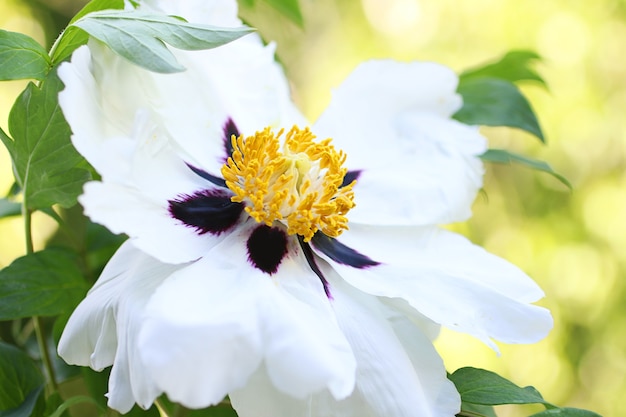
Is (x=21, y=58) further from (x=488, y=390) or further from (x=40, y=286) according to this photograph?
(x=488, y=390)

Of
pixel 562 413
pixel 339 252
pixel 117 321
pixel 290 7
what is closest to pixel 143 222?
pixel 117 321

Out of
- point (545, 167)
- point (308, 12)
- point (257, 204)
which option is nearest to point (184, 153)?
point (257, 204)

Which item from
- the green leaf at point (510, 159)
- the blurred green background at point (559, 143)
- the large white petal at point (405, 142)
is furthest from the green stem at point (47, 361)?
the blurred green background at point (559, 143)

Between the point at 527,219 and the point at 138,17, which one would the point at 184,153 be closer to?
the point at 138,17

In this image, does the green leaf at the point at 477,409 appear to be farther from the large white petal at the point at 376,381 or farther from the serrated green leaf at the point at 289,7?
the serrated green leaf at the point at 289,7

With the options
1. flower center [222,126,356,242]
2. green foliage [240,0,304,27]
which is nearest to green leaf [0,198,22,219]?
flower center [222,126,356,242]
